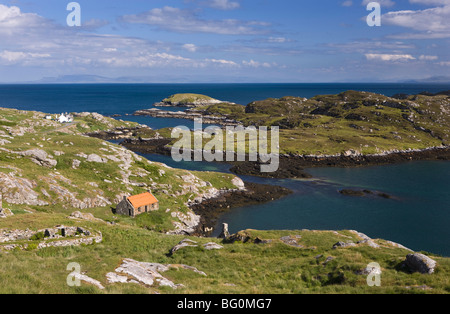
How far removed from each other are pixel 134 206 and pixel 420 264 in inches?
2001

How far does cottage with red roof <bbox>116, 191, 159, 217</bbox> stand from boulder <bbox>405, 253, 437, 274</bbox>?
1961 inches

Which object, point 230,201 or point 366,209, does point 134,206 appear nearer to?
point 230,201

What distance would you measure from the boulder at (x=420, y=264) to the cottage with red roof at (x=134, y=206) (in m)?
49.8

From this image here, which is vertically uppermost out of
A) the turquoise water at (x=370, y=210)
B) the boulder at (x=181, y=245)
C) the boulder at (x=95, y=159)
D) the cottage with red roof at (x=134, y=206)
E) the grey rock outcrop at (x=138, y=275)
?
the boulder at (x=95, y=159)

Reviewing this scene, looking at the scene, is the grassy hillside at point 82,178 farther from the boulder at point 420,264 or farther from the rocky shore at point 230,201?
the boulder at point 420,264

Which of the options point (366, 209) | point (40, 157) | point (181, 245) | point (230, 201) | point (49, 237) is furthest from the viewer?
point (230, 201)

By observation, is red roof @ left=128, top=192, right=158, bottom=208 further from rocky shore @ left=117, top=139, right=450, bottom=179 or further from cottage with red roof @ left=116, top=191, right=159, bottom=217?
rocky shore @ left=117, top=139, right=450, bottom=179

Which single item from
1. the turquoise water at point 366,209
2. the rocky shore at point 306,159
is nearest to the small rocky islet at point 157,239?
the turquoise water at point 366,209

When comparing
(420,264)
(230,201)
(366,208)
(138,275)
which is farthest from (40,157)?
(366,208)

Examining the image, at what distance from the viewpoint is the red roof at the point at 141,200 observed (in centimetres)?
6097

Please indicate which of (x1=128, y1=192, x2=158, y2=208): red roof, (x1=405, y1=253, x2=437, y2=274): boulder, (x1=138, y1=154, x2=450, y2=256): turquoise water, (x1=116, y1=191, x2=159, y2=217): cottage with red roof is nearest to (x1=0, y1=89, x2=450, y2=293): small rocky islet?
(x1=405, y1=253, x2=437, y2=274): boulder

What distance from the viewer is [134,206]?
60.3 meters
